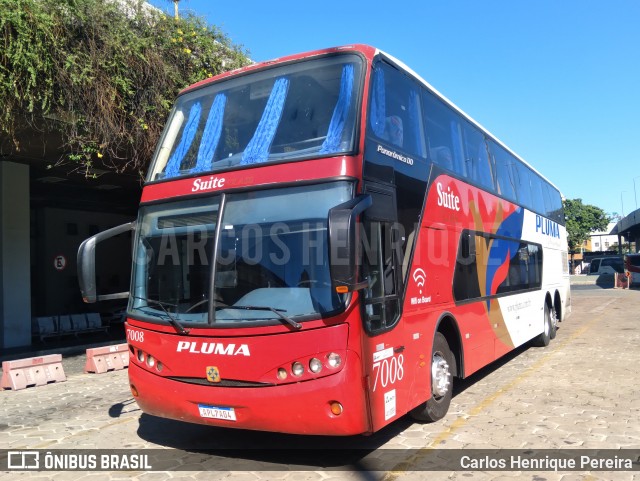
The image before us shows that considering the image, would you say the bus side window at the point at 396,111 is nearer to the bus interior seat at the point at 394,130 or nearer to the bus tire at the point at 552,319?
the bus interior seat at the point at 394,130

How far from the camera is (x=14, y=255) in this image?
1487 cm

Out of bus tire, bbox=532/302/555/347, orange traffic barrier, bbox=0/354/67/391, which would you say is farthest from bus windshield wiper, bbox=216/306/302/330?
bus tire, bbox=532/302/555/347

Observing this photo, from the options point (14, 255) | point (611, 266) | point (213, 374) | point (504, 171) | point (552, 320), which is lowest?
point (552, 320)

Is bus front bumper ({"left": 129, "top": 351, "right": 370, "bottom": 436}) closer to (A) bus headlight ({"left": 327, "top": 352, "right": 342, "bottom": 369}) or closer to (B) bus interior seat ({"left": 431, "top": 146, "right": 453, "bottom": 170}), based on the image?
(A) bus headlight ({"left": 327, "top": 352, "right": 342, "bottom": 369})

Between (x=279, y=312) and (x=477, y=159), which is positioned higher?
(x=477, y=159)

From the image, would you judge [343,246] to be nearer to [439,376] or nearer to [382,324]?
[382,324]

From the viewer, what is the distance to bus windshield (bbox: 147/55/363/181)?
515 cm

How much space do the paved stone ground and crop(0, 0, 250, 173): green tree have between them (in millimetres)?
4936

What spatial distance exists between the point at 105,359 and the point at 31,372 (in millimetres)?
1533

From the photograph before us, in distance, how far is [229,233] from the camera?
16.5 feet

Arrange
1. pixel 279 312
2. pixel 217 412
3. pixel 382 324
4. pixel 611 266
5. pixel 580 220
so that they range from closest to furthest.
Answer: pixel 279 312, pixel 217 412, pixel 382 324, pixel 611 266, pixel 580 220

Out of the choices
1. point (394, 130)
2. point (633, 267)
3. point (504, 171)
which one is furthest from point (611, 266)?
point (394, 130)

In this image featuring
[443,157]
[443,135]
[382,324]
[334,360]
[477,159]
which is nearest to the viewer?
[334,360]

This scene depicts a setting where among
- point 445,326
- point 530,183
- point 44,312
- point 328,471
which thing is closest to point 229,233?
point 328,471
